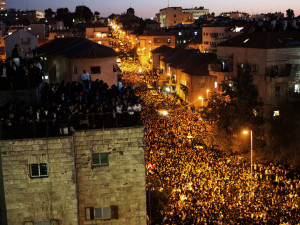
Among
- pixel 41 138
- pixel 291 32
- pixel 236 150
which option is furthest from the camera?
pixel 291 32

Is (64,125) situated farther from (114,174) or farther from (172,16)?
(172,16)

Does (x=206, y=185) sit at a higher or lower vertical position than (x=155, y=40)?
lower

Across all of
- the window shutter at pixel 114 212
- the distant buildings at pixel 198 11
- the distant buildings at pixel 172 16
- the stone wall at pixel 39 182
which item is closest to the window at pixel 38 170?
the stone wall at pixel 39 182

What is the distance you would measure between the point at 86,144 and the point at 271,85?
22830 mm

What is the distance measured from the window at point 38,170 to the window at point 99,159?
1.93m

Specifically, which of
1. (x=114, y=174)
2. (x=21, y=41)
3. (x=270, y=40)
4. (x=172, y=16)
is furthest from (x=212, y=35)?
(x=172, y=16)

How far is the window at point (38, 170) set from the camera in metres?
14.0

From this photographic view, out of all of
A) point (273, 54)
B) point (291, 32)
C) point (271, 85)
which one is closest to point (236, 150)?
point (271, 85)

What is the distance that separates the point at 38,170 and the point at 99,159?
2445mm

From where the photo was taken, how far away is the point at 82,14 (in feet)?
358

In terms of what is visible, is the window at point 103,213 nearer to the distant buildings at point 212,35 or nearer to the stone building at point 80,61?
the stone building at point 80,61

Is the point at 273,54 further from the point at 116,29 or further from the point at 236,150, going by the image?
the point at 116,29

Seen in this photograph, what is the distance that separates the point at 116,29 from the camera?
117 m

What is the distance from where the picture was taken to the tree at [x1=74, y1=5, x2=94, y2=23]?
10888 cm
